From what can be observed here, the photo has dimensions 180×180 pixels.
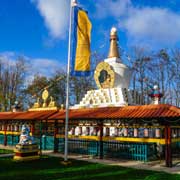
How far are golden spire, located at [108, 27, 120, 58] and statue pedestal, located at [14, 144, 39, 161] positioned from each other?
51.9 feet

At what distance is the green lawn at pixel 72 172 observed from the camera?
33.2 feet

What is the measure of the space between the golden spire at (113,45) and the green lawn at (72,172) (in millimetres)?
17003

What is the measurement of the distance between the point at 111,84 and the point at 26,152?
13366 mm

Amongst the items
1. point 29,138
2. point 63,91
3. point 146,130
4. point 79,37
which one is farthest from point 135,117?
point 63,91

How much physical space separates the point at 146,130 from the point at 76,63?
5563 millimetres

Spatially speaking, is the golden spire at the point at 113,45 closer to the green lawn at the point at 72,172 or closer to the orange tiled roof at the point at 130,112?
the orange tiled roof at the point at 130,112

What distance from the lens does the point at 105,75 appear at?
1050 inches

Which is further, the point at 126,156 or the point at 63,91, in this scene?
the point at 63,91

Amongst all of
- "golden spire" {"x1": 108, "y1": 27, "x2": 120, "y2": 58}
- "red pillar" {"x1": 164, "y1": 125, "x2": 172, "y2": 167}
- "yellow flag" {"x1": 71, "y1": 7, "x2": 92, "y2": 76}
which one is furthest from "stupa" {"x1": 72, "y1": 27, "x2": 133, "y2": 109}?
"yellow flag" {"x1": 71, "y1": 7, "x2": 92, "y2": 76}

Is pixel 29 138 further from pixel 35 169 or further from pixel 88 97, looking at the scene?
pixel 88 97

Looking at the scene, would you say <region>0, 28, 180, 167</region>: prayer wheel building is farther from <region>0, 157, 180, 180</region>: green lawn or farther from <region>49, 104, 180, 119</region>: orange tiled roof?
<region>0, 157, 180, 180</region>: green lawn

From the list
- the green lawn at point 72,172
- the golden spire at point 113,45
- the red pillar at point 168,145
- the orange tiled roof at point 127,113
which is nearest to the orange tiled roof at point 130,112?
the orange tiled roof at point 127,113

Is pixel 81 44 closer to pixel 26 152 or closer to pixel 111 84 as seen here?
pixel 26 152

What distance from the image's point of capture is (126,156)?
15500 millimetres
